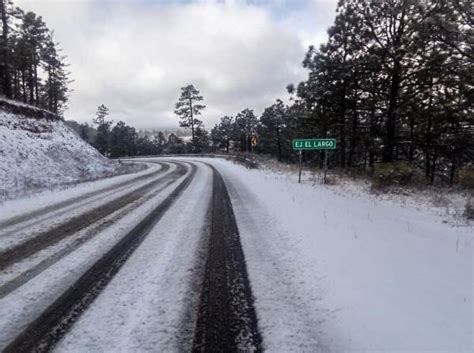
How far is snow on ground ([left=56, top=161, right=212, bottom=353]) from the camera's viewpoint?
346 centimetres

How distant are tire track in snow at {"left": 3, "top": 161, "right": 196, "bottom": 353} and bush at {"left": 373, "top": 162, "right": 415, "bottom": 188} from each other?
1096 centimetres

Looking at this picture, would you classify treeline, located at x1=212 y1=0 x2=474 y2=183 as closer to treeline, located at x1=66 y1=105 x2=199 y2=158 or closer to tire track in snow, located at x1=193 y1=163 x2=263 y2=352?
tire track in snow, located at x1=193 y1=163 x2=263 y2=352

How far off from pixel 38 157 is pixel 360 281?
2251cm

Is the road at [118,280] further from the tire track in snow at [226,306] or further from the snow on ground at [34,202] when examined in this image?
the snow on ground at [34,202]

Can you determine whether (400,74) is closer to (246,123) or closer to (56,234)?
(56,234)

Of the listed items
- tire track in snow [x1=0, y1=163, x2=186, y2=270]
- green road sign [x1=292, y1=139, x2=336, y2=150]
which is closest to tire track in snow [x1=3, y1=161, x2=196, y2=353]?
tire track in snow [x1=0, y1=163, x2=186, y2=270]

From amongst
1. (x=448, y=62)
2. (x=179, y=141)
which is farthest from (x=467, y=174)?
(x=179, y=141)

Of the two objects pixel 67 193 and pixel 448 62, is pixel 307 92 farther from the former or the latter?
pixel 67 193

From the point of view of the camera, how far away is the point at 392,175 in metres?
15.3

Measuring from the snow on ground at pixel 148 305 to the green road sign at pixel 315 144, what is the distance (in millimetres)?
10802

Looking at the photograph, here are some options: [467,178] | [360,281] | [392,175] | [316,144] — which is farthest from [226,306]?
[467,178]

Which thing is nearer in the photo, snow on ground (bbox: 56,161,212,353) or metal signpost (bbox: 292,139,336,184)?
snow on ground (bbox: 56,161,212,353)

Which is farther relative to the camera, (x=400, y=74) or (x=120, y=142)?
(x=120, y=142)

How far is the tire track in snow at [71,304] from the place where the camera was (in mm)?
3455
